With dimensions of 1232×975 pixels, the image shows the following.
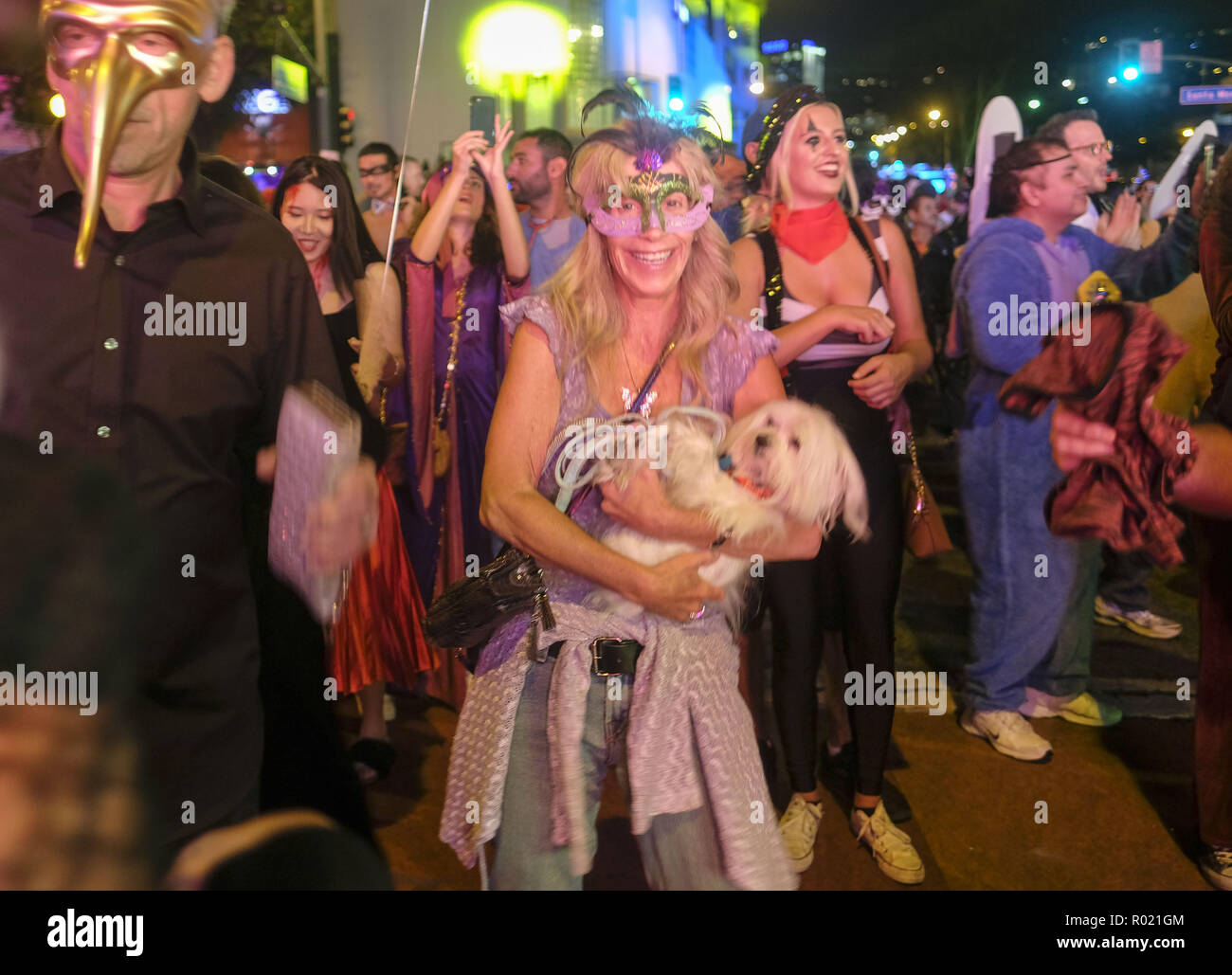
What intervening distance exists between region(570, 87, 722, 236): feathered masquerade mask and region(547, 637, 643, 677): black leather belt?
2.67 feet

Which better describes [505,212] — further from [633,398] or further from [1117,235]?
[1117,235]

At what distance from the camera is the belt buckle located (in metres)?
1.97

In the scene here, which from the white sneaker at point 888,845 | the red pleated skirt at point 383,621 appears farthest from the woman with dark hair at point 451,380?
the white sneaker at point 888,845

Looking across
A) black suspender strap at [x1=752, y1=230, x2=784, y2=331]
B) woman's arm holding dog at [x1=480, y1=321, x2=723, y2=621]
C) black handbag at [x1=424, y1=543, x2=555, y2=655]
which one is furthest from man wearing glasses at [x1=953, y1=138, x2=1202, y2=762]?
black handbag at [x1=424, y1=543, x2=555, y2=655]

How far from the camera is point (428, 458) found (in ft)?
14.7

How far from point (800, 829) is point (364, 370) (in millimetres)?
2141

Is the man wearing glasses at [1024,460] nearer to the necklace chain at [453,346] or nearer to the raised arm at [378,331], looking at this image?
the necklace chain at [453,346]

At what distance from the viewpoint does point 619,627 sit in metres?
1.99

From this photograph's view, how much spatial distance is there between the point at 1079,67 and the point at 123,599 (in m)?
10.6

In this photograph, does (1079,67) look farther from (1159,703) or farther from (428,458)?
(428,458)

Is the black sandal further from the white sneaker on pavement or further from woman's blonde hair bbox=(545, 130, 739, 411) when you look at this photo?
the white sneaker on pavement

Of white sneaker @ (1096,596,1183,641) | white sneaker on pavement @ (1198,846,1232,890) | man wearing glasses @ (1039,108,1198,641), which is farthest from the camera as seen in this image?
white sneaker @ (1096,596,1183,641)

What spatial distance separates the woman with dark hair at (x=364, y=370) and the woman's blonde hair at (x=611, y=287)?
170 cm
